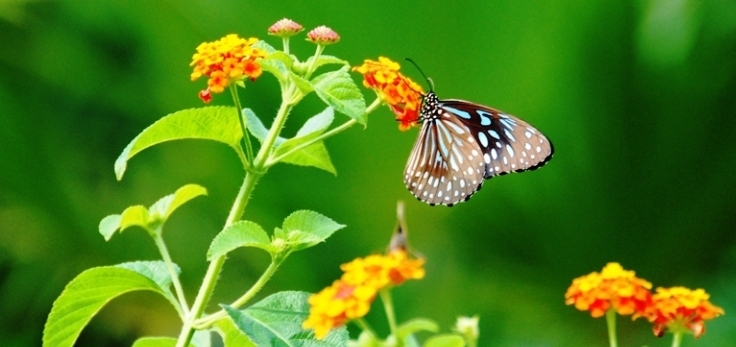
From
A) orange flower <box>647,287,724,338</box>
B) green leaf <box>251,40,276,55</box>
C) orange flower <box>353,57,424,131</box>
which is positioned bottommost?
orange flower <box>647,287,724,338</box>

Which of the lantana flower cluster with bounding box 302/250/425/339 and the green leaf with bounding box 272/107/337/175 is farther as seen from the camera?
the green leaf with bounding box 272/107/337/175

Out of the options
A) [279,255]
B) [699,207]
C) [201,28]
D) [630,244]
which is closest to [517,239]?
[630,244]

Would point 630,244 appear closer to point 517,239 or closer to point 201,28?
point 517,239

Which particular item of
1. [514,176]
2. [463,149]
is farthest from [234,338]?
[514,176]

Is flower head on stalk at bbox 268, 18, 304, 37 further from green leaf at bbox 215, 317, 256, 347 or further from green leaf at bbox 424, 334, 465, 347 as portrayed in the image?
green leaf at bbox 424, 334, 465, 347

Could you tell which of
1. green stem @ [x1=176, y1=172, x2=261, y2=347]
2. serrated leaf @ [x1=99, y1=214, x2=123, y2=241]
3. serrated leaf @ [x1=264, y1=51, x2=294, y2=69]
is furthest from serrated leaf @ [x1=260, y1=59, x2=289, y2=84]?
serrated leaf @ [x1=99, y1=214, x2=123, y2=241]

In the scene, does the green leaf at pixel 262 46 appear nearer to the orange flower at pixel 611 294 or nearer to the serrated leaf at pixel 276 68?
the serrated leaf at pixel 276 68
